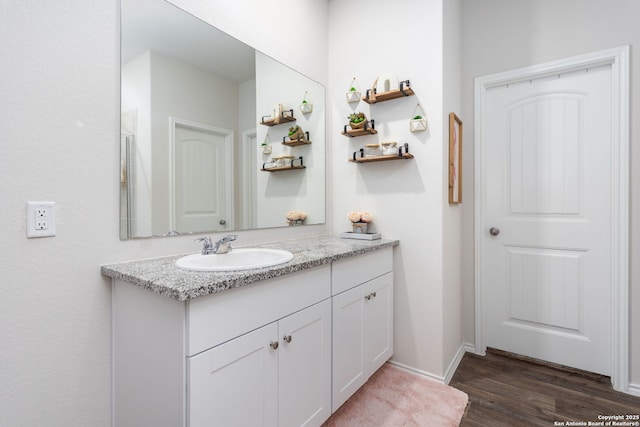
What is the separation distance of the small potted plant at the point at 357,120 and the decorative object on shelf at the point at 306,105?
0.30 meters

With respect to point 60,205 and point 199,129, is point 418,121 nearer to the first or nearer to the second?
point 199,129

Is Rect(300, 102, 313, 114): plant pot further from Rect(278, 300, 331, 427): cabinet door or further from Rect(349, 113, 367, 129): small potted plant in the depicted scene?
Rect(278, 300, 331, 427): cabinet door

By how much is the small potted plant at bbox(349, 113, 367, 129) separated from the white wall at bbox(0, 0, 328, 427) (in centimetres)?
140

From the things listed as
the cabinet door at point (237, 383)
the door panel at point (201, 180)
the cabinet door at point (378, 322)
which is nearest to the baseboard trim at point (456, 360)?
the cabinet door at point (378, 322)

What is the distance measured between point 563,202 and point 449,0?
1559 millimetres

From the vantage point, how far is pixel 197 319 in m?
0.93

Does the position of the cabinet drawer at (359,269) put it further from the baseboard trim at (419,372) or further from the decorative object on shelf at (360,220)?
the baseboard trim at (419,372)

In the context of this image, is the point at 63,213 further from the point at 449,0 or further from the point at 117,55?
the point at 449,0

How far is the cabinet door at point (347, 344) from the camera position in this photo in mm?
1534

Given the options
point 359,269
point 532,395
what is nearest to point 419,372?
point 532,395

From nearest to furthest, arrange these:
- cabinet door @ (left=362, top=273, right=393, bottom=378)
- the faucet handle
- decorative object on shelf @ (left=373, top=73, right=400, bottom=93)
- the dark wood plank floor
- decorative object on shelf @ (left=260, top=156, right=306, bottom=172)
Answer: the faucet handle
the dark wood plank floor
cabinet door @ (left=362, top=273, right=393, bottom=378)
decorative object on shelf @ (left=260, top=156, right=306, bottom=172)
decorative object on shelf @ (left=373, top=73, right=400, bottom=93)

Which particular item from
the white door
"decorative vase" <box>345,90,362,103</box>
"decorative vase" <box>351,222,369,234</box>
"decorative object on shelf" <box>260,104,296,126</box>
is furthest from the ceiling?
the white door

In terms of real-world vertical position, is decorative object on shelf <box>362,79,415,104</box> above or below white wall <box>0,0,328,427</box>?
above

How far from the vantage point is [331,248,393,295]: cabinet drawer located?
5.10ft
